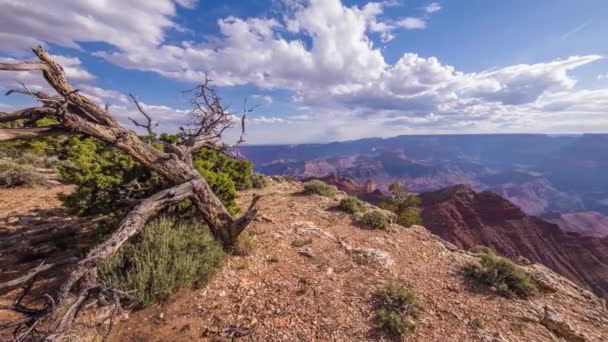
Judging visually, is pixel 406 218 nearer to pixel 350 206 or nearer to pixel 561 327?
pixel 350 206

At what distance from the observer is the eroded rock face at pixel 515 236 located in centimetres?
6069

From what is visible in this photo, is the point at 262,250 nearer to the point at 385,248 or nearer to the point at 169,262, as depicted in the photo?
the point at 169,262

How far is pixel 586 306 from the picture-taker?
727cm

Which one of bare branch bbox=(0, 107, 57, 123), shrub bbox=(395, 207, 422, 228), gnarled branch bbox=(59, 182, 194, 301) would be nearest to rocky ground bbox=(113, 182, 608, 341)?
gnarled branch bbox=(59, 182, 194, 301)

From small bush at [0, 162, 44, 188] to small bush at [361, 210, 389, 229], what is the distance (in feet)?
50.3

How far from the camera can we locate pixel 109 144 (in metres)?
5.80

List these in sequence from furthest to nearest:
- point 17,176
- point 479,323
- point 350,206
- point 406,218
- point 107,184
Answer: point 406,218, point 17,176, point 350,206, point 107,184, point 479,323

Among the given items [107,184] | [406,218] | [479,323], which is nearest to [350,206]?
[406,218]

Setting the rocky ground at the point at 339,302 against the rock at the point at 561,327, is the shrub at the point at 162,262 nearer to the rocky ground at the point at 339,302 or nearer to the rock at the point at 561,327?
the rocky ground at the point at 339,302

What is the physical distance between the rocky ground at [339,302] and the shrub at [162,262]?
0.96 ft

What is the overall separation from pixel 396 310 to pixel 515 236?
82.8 meters

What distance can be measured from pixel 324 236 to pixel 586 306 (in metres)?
7.15

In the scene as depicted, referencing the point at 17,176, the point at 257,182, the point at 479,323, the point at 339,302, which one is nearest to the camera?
the point at 479,323

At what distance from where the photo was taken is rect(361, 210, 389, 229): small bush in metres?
10.3
